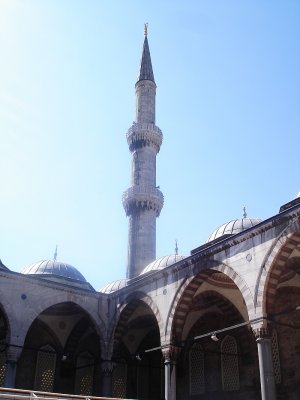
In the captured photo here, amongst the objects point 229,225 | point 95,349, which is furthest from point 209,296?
point 95,349

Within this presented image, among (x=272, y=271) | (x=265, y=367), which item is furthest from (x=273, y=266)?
(x=265, y=367)

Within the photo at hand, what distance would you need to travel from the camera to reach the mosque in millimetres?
10883

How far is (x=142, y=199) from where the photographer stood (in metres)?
23.3

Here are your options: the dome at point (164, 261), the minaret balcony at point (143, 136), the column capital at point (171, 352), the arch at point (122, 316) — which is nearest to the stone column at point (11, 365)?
the arch at point (122, 316)

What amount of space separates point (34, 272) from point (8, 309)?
624 cm

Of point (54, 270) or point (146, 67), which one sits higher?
point (146, 67)

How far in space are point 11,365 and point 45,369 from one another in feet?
12.1

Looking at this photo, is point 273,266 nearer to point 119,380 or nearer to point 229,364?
point 229,364

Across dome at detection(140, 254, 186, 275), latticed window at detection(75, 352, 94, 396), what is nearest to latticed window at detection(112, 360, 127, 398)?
latticed window at detection(75, 352, 94, 396)

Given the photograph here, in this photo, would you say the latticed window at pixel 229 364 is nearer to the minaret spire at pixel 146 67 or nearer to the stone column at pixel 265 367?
the stone column at pixel 265 367

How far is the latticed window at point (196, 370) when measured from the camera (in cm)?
1598

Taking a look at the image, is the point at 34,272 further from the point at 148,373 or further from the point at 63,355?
the point at 148,373

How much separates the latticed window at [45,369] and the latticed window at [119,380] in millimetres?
2314

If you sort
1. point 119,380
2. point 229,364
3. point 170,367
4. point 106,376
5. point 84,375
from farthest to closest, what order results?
point 119,380 < point 84,375 < point 229,364 < point 106,376 < point 170,367
